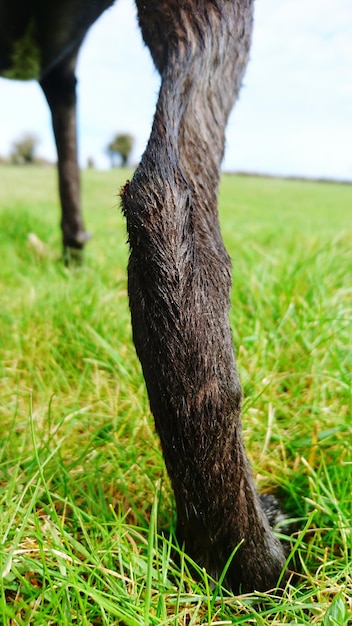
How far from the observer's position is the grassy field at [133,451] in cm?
110

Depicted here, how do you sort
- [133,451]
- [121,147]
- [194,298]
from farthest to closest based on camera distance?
[121,147] < [133,451] < [194,298]

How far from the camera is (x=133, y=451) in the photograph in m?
1.51

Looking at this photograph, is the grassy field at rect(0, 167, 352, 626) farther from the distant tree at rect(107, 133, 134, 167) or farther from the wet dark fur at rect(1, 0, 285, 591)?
the distant tree at rect(107, 133, 134, 167)

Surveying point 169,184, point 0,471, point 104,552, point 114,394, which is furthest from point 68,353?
point 169,184

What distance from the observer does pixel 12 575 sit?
110 centimetres

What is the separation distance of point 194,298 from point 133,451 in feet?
2.00

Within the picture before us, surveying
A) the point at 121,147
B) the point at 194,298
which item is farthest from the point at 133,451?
the point at 121,147

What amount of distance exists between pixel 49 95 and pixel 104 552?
229 centimetres

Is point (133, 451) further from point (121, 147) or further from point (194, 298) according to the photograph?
point (121, 147)

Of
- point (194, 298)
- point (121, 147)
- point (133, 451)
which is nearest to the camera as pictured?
point (194, 298)

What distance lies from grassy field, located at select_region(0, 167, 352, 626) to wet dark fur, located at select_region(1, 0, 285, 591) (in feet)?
0.30

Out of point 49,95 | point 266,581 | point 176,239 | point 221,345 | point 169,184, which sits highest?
point 49,95

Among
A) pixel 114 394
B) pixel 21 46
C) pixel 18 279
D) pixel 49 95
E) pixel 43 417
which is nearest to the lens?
pixel 43 417

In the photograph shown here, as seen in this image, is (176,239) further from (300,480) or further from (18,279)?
(18,279)
